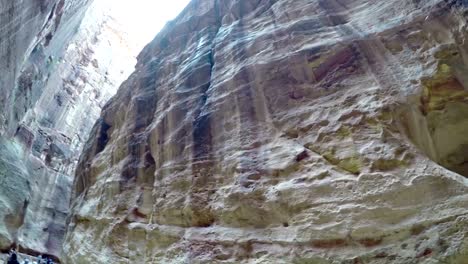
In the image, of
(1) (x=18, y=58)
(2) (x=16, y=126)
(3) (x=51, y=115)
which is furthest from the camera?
(3) (x=51, y=115)

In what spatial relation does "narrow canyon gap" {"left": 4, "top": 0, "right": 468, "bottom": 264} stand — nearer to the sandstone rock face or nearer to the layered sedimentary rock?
the sandstone rock face

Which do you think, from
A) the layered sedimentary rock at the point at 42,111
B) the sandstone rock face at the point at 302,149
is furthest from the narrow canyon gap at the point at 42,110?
the sandstone rock face at the point at 302,149

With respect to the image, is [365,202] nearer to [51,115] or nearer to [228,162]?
[228,162]

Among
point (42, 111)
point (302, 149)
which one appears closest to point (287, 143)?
point (302, 149)

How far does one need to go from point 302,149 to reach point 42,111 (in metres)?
18.8

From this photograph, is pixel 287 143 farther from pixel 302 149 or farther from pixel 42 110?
pixel 42 110

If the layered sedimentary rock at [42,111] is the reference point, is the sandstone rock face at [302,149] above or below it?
below

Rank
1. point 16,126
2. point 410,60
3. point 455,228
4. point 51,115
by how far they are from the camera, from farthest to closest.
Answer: point 51,115 → point 16,126 → point 410,60 → point 455,228

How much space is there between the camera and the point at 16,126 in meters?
17.2

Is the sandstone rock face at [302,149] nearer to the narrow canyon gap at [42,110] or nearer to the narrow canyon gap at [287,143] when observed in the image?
the narrow canyon gap at [287,143]

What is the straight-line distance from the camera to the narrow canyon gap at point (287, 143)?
5.23 meters

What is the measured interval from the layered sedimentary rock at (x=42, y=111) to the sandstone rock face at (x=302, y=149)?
6.63 m

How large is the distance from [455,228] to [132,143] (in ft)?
A: 23.9

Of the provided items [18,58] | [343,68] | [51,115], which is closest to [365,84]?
[343,68]
